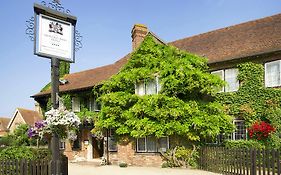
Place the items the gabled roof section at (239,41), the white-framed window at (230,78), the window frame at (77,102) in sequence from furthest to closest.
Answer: the window frame at (77,102) < the white-framed window at (230,78) < the gabled roof section at (239,41)

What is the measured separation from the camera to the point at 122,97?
20.7 meters

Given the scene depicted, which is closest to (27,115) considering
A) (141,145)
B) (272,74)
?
(141,145)

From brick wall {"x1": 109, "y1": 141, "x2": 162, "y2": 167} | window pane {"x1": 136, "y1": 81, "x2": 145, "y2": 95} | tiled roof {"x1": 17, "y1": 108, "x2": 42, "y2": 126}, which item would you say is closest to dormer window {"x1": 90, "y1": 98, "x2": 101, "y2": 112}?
brick wall {"x1": 109, "y1": 141, "x2": 162, "y2": 167}

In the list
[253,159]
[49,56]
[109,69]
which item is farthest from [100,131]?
[49,56]

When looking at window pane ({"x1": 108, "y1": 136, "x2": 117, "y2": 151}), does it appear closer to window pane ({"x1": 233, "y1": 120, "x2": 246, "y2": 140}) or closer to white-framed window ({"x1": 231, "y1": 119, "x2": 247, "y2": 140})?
white-framed window ({"x1": 231, "y1": 119, "x2": 247, "y2": 140})

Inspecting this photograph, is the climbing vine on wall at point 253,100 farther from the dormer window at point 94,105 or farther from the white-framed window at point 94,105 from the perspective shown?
the white-framed window at point 94,105

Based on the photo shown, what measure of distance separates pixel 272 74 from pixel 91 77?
1530 centimetres

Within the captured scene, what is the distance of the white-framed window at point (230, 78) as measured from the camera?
20.0 m

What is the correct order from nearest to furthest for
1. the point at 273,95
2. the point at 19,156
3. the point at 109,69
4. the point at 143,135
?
1. the point at 19,156
2. the point at 273,95
3. the point at 143,135
4. the point at 109,69

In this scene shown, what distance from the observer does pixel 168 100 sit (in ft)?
62.6

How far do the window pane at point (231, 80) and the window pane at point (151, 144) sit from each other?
5.49 meters

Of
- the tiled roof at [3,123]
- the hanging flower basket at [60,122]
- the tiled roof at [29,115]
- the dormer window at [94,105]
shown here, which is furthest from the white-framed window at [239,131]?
the tiled roof at [3,123]

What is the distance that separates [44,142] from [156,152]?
1606 centimetres

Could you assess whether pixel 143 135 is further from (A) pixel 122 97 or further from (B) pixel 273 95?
(B) pixel 273 95
